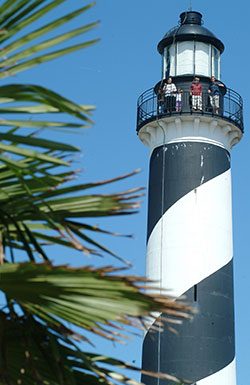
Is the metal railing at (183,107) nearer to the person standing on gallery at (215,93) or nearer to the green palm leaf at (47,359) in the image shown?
the person standing on gallery at (215,93)

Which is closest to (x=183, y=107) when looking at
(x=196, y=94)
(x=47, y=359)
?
(x=196, y=94)

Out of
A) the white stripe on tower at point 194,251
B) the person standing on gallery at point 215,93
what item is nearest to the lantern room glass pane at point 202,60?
Answer: the person standing on gallery at point 215,93

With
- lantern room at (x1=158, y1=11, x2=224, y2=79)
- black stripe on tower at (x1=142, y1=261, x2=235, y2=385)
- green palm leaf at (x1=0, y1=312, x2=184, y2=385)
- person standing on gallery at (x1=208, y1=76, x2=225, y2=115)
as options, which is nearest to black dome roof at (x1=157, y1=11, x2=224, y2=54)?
lantern room at (x1=158, y1=11, x2=224, y2=79)

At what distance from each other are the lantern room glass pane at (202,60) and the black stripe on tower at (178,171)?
2.10 metres

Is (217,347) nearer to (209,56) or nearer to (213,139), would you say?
(213,139)

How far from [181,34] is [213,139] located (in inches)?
105

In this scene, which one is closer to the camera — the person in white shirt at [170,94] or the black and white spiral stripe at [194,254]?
the black and white spiral stripe at [194,254]

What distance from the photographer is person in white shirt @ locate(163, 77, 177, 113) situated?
61.6ft

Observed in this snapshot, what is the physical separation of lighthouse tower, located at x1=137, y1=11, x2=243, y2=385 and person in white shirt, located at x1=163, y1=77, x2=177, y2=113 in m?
0.02

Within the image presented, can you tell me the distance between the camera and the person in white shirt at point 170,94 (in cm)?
1878

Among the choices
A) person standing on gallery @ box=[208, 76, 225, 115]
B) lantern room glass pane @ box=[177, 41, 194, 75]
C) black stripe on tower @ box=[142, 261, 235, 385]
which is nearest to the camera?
black stripe on tower @ box=[142, 261, 235, 385]

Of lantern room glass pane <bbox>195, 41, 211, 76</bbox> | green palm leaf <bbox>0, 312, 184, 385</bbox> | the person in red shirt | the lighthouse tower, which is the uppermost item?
lantern room glass pane <bbox>195, 41, 211, 76</bbox>

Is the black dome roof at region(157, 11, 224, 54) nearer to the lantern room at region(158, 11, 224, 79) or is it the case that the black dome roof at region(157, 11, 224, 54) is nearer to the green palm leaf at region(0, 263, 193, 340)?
the lantern room at region(158, 11, 224, 79)

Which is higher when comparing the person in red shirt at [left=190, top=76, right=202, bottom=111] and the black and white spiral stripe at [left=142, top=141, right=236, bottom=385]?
the person in red shirt at [left=190, top=76, right=202, bottom=111]
